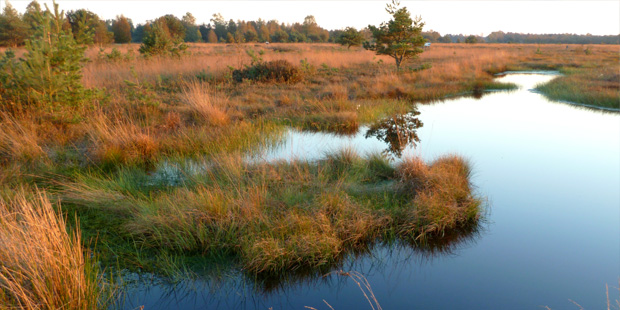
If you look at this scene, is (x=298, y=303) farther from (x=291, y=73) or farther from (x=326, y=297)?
(x=291, y=73)

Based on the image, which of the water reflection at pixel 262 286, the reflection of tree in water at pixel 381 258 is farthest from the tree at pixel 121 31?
the reflection of tree in water at pixel 381 258

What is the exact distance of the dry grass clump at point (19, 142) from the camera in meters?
5.65

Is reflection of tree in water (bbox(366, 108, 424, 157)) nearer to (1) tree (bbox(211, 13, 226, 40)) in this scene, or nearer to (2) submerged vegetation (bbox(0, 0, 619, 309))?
(2) submerged vegetation (bbox(0, 0, 619, 309))

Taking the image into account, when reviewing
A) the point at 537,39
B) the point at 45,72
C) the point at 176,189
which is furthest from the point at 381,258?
the point at 537,39

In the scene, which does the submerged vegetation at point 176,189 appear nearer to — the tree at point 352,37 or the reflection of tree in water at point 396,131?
the reflection of tree in water at point 396,131

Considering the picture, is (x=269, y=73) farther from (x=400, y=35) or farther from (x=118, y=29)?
(x=118, y=29)

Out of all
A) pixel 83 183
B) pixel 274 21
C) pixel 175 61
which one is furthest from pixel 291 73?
pixel 274 21

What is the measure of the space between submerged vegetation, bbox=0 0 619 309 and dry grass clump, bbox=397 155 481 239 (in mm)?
17

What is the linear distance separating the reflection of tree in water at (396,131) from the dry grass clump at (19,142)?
17.7 ft

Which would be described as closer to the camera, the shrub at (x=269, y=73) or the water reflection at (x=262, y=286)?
the water reflection at (x=262, y=286)

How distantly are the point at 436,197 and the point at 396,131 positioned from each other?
389 centimetres

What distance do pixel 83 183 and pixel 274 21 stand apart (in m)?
94.3

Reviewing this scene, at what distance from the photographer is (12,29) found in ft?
86.1

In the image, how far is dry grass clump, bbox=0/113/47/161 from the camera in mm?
5648
